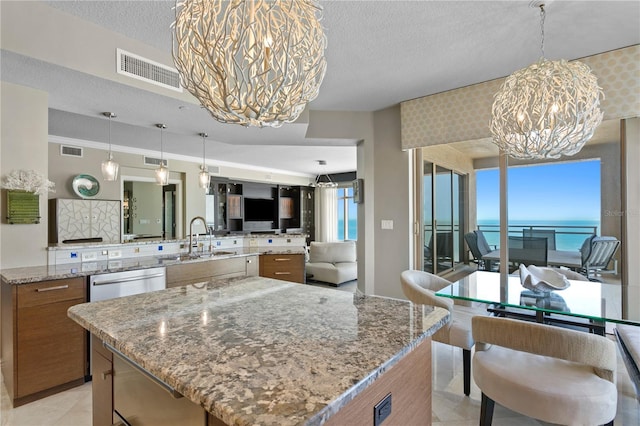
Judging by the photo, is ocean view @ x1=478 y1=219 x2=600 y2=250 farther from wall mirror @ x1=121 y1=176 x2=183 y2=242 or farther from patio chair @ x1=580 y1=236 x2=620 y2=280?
wall mirror @ x1=121 y1=176 x2=183 y2=242

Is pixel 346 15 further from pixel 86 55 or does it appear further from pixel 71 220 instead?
pixel 71 220

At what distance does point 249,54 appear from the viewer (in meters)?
1.04

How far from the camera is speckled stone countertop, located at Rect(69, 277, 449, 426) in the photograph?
697 millimetres

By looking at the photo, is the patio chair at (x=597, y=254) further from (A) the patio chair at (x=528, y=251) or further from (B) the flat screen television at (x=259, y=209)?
(B) the flat screen television at (x=259, y=209)

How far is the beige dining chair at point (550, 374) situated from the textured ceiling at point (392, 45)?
2070mm

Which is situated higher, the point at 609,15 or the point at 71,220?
the point at 609,15

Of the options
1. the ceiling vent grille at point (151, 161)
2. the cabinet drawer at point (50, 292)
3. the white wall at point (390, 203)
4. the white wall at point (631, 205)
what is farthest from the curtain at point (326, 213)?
the cabinet drawer at point (50, 292)

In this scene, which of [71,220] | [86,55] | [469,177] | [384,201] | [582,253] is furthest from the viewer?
[71,220]

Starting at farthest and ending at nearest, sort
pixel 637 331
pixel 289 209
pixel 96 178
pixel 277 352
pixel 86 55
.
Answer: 1. pixel 289 209
2. pixel 96 178
3. pixel 86 55
4. pixel 637 331
5. pixel 277 352

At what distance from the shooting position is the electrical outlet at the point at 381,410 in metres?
0.87

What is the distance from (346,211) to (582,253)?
7.58 metres

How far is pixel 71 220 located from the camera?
5.03 m

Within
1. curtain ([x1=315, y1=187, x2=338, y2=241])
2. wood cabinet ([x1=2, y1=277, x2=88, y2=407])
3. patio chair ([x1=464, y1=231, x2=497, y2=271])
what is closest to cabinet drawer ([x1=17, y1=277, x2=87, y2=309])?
wood cabinet ([x1=2, y1=277, x2=88, y2=407])

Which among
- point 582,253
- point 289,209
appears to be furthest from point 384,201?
point 289,209
